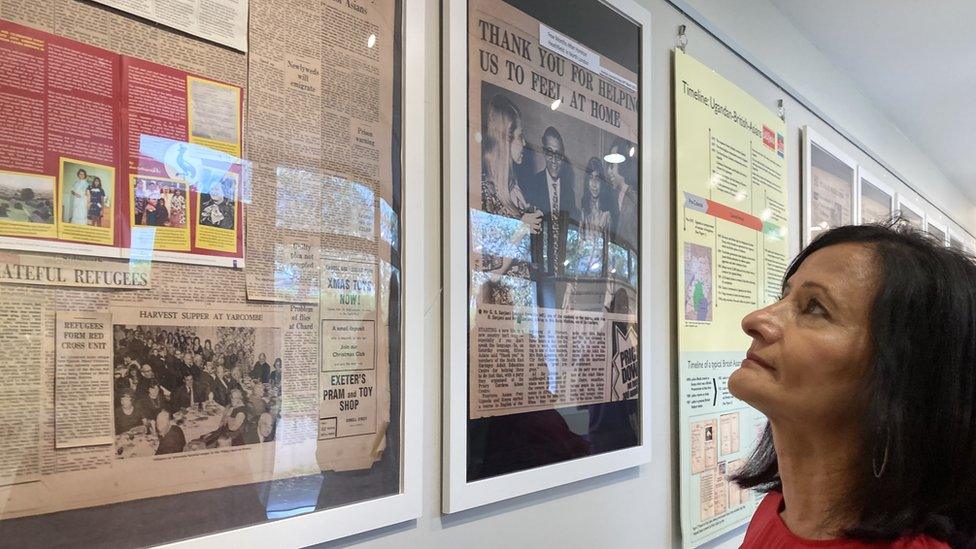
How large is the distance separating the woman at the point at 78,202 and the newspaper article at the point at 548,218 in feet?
1.72

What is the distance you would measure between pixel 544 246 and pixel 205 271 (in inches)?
23.7

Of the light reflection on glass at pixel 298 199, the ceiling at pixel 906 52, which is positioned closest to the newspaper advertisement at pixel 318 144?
the light reflection on glass at pixel 298 199

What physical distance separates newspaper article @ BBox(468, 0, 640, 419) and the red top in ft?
1.21

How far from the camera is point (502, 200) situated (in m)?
1.06

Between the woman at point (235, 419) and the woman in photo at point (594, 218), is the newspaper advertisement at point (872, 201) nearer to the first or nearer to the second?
the woman in photo at point (594, 218)

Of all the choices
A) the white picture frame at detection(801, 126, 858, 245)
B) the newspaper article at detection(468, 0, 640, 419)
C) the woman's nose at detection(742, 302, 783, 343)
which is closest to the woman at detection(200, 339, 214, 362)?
the newspaper article at detection(468, 0, 640, 419)

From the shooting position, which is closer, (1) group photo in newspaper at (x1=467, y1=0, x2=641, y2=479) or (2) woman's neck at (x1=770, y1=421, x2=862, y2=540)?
(2) woman's neck at (x1=770, y1=421, x2=862, y2=540)

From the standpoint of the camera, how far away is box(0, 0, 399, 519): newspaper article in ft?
1.97

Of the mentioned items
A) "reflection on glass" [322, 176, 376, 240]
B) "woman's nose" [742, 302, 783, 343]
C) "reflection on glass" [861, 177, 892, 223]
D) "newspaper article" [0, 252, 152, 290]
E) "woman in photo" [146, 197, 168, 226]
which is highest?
"reflection on glass" [861, 177, 892, 223]

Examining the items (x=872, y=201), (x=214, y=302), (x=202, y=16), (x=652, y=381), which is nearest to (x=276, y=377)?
(x=214, y=302)

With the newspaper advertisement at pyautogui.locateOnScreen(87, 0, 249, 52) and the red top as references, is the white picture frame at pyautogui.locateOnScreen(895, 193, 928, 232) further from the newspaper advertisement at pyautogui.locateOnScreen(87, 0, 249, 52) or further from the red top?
the newspaper advertisement at pyautogui.locateOnScreen(87, 0, 249, 52)

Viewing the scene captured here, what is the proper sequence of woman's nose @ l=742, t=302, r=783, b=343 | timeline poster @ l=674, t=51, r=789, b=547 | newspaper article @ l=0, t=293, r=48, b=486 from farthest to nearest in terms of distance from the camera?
1. timeline poster @ l=674, t=51, r=789, b=547
2. woman's nose @ l=742, t=302, r=783, b=343
3. newspaper article @ l=0, t=293, r=48, b=486

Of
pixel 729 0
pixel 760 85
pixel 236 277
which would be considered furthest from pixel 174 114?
pixel 760 85

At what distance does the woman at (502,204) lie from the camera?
1.03 m
